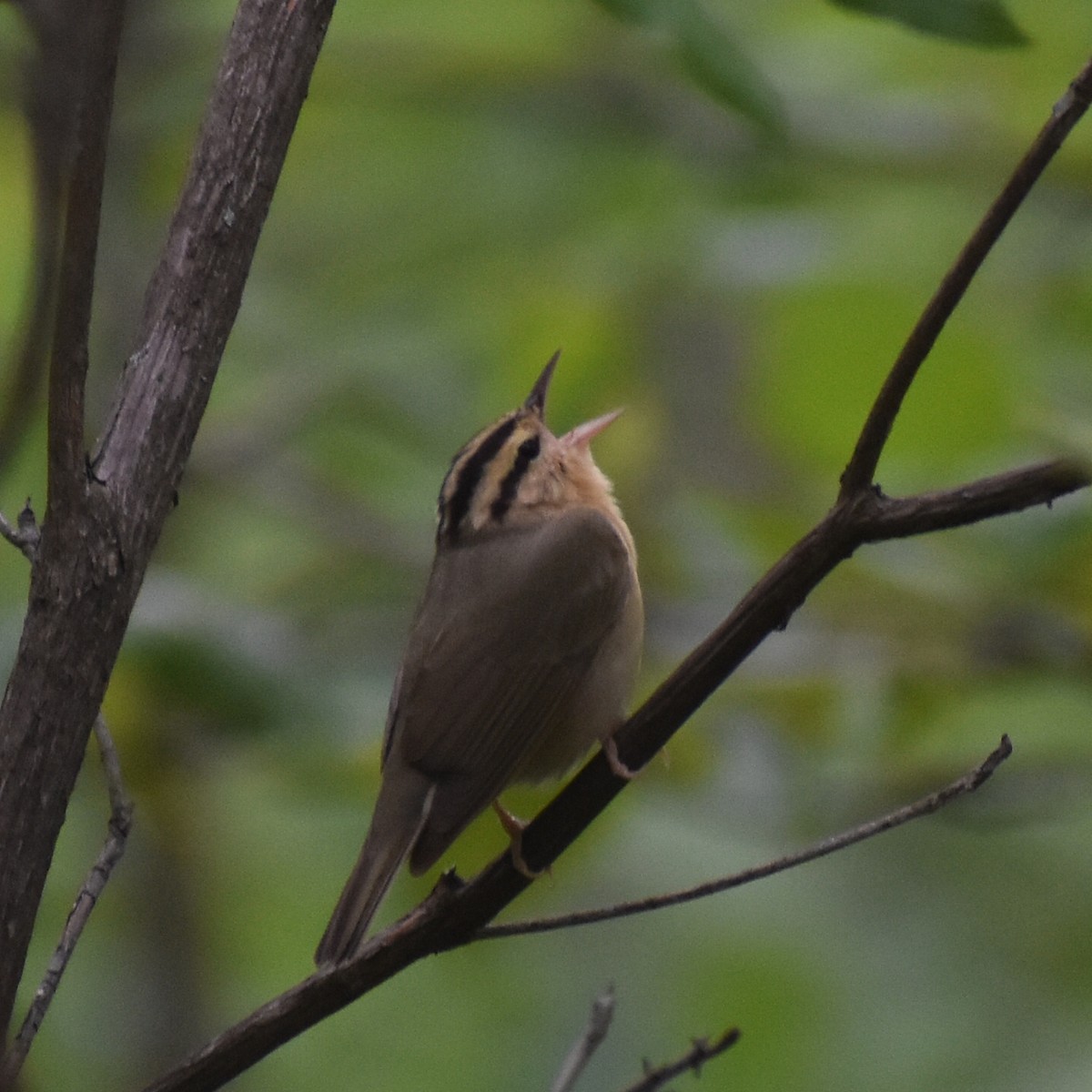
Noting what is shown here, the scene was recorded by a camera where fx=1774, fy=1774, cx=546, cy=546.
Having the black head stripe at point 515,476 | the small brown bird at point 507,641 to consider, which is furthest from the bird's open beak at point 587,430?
the black head stripe at point 515,476

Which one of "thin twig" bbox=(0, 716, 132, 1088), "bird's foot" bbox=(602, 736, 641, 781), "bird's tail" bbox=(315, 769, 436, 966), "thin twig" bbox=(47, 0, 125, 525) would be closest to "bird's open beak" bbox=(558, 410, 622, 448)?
"bird's tail" bbox=(315, 769, 436, 966)

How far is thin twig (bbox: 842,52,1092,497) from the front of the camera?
219 centimetres

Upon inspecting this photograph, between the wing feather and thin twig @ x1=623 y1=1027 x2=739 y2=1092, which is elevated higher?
thin twig @ x1=623 y1=1027 x2=739 y2=1092

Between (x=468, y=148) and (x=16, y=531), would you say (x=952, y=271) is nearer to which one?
(x=16, y=531)

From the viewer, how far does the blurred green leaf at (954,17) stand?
2.34 meters

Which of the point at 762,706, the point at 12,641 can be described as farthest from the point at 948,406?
the point at 12,641

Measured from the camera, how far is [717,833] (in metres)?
5.01

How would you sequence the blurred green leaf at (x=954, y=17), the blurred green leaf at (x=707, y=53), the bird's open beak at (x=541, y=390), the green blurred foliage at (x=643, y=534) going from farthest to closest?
the bird's open beak at (x=541, y=390) → the green blurred foliage at (x=643, y=534) → the blurred green leaf at (x=707, y=53) → the blurred green leaf at (x=954, y=17)

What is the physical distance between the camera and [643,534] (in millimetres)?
4754

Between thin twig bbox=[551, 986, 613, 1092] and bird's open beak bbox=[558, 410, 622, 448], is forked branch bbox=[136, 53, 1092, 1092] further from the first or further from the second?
bird's open beak bbox=[558, 410, 622, 448]

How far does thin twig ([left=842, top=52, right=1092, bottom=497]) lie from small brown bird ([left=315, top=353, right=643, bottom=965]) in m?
1.42

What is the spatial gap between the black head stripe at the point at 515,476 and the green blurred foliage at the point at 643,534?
0.68ft

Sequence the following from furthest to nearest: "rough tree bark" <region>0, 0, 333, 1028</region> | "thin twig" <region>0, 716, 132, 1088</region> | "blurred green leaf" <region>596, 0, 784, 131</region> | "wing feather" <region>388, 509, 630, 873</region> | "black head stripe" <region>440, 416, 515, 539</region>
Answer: "black head stripe" <region>440, 416, 515, 539</region> → "wing feather" <region>388, 509, 630, 873</region> → "blurred green leaf" <region>596, 0, 784, 131</region> → "thin twig" <region>0, 716, 132, 1088</region> → "rough tree bark" <region>0, 0, 333, 1028</region>

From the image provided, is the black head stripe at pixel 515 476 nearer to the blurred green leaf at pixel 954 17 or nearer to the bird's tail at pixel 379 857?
the bird's tail at pixel 379 857
